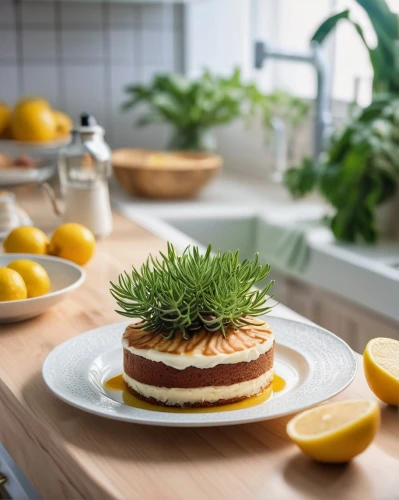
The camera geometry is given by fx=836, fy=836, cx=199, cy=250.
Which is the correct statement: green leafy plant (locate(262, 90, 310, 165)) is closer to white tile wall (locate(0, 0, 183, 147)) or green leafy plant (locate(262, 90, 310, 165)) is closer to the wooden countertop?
white tile wall (locate(0, 0, 183, 147))

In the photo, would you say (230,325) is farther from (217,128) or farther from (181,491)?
(217,128)

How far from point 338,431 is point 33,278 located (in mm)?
631

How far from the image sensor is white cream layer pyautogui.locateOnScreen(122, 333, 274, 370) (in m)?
0.85

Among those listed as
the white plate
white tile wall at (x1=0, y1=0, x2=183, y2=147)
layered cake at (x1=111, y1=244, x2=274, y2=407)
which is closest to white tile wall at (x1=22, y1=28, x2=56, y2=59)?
white tile wall at (x1=0, y1=0, x2=183, y2=147)

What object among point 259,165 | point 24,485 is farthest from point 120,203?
point 24,485

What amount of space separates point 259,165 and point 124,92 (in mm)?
579

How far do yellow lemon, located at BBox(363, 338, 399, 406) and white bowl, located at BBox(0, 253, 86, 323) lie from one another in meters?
0.49

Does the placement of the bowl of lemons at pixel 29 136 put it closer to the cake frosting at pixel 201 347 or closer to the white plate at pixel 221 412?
the white plate at pixel 221 412

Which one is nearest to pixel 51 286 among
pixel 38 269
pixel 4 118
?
pixel 38 269

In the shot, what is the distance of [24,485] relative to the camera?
1071mm

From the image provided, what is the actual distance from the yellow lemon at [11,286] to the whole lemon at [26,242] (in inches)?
11.3

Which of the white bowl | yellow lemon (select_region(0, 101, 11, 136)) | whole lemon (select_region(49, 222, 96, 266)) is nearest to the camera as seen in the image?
the white bowl

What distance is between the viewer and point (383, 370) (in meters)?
0.88

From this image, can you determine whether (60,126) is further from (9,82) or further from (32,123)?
(9,82)
